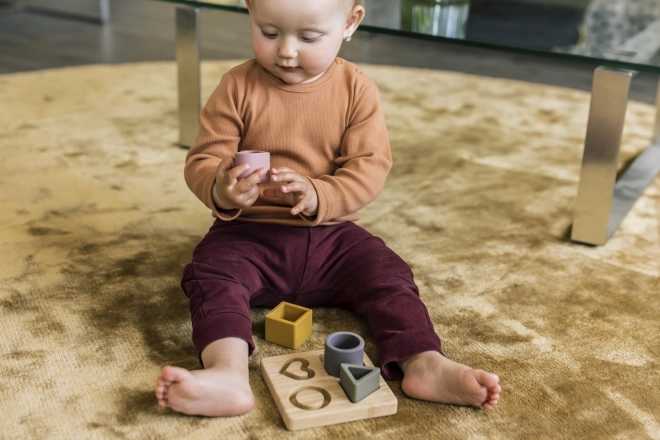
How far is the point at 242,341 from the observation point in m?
0.98

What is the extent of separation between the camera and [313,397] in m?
0.93

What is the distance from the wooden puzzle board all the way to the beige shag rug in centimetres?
1

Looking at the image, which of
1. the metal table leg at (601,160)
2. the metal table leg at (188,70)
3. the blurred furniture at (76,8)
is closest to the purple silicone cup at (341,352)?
the metal table leg at (601,160)

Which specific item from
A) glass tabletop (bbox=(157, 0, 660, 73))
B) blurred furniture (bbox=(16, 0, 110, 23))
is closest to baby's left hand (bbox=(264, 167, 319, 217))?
glass tabletop (bbox=(157, 0, 660, 73))

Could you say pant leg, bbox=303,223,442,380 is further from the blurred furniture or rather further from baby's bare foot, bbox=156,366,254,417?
the blurred furniture

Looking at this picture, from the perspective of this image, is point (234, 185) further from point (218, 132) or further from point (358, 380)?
point (358, 380)

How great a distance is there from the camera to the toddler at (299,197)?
39.5 inches

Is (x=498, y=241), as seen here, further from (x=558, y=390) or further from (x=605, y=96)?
(x=558, y=390)

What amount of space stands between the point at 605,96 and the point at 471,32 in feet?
1.05

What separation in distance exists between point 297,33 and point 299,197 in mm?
216

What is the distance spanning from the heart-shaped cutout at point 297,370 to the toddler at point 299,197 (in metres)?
0.05

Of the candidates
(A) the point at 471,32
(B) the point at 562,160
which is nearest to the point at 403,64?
(B) the point at 562,160

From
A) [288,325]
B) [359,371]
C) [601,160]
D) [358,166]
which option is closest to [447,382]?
[359,371]

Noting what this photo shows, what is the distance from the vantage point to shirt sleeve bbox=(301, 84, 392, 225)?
1089 millimetres
